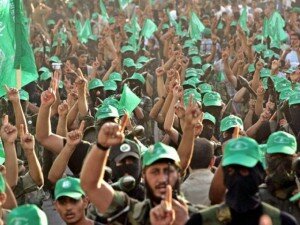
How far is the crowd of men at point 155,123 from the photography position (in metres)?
5.21

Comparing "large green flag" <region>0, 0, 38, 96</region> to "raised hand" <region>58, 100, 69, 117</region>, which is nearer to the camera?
"raised hand" <region>58, 100, 69, 117</region>

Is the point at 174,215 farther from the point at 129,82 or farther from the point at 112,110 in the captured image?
the point at 129,82

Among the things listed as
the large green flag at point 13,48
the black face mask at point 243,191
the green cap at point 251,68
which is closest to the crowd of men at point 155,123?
the black face mask at point 243,191

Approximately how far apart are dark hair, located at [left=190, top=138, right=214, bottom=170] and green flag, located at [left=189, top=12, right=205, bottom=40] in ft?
35.6

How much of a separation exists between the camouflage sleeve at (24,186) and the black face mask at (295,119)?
293cm

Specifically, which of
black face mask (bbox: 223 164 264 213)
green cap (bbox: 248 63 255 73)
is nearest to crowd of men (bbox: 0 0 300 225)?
black face mask (bbox: 223 164 264 213)

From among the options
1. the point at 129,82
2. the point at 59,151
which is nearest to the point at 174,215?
the point at 59,151

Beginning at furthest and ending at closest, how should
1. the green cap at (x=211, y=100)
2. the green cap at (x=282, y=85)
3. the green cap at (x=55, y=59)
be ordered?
the green cap at (x=55, y=59), the green cap at (x=282, y=85), the green cap at (x=211, y=100)

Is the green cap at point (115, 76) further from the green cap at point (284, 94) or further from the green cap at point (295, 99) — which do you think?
the green cap at point (295, 99)

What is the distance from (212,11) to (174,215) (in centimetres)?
1641

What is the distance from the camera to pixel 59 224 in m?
9.12

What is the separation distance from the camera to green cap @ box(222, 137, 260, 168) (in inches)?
195

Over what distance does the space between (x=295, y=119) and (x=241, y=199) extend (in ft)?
15.5

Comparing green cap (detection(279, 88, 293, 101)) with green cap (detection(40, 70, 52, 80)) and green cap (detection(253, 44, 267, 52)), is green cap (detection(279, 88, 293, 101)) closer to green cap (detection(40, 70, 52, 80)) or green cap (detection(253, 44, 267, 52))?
green cap (detection(40, 70, 52, 80))
